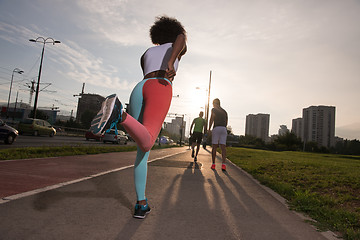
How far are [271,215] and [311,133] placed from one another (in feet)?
434

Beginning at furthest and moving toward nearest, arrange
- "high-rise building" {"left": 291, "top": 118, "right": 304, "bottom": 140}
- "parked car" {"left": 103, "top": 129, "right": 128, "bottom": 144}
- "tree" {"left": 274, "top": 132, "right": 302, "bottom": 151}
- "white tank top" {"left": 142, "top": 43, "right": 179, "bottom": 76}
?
"high-rise building" {"left": 291, "top": 118, "right": 304, "bottom": 140} → "tree" {"left": 274, "top": 132, "right": 302, "bottom": 151} → "parked car" {"left": 103, "top": 129, "right": 128, "bottom": 144} → "white tank top" {"left": 142, "top": 43, "right": 179, "bottom": 76}

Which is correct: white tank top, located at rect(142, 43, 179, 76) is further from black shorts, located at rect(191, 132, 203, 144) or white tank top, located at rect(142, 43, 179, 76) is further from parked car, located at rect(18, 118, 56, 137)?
parked car, located at rect(18, 118, 56, 137)

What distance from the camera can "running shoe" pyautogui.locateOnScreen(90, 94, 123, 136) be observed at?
6.06 feet

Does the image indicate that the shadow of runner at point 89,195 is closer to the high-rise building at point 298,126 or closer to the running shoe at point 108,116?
the running shoe at point 108,116

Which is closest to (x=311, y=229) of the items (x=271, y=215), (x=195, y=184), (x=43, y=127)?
(x=271, y=215)

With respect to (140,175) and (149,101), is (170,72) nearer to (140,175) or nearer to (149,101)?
(149,101)

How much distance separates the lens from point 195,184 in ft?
14.6

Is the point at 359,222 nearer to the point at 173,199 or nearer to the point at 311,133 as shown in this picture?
the point at 173,199

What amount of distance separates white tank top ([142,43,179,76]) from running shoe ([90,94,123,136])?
0.71m

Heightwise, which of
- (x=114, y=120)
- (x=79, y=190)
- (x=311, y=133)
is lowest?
(x=79, y=190)

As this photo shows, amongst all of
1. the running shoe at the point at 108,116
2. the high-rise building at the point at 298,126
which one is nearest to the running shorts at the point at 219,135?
the running shoe at the point at 108,116

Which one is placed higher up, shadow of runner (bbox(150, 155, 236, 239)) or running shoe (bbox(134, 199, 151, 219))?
running shoe (bbox(134, 199, 151, 219))

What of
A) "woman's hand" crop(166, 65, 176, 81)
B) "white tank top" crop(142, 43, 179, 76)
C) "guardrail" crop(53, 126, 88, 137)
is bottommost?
"guardrail" crop(53, 126, 88, 137)

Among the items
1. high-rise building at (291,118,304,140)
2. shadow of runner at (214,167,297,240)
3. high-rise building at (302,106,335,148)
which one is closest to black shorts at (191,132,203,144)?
shadow of runner at (214,167,297,240)
